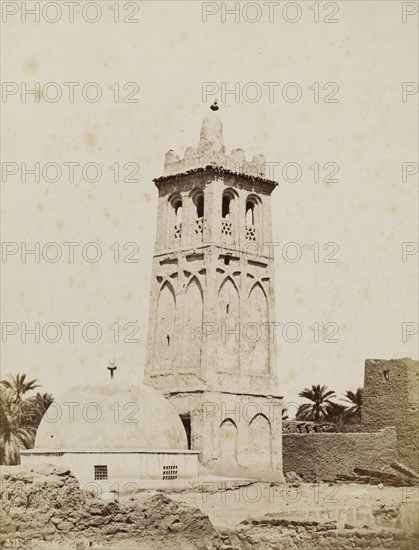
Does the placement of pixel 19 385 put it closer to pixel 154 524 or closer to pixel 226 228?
pixel 226 228

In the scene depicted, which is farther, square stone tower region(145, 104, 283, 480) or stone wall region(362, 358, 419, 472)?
square stone tower region(145, 104, 283, 480)

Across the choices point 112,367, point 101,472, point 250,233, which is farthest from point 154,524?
point 250,233

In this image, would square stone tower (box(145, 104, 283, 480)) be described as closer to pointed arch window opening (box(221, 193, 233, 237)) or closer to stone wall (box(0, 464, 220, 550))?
pointed arch window opening (box(221, 193, 233, 237))

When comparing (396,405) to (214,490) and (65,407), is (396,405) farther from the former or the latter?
(65,407)

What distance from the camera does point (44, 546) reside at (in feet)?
58.1

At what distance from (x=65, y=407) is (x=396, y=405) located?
1138 centimetres

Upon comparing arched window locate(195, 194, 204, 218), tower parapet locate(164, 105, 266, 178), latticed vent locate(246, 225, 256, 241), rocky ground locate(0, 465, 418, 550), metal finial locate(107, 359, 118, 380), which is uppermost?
tower parapet locate(164, 105, 266, 178)

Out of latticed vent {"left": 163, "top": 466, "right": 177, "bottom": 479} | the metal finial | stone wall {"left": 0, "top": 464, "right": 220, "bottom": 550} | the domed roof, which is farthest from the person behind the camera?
the metal finial

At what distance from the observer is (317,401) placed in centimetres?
5419

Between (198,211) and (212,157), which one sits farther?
(198,211)

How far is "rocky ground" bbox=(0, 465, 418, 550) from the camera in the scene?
1789 centimetres

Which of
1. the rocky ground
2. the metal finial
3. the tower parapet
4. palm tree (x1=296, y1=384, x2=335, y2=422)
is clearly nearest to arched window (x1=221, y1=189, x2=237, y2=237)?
the tower parapet

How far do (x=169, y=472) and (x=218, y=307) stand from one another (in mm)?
7341

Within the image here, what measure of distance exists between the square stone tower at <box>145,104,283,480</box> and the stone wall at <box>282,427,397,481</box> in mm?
915
